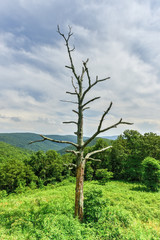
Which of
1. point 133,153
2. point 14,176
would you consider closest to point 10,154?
point 14,176

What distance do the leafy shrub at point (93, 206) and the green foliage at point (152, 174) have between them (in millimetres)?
14705

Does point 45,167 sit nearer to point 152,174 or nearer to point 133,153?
point 133,153

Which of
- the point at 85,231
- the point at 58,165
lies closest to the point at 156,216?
the point at 85,231

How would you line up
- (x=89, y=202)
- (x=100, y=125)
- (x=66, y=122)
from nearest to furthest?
(x=100, y=125), (x=89, y=202), (x=66, y=122)

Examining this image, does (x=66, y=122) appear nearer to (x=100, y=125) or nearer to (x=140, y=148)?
(x=100, y=125)

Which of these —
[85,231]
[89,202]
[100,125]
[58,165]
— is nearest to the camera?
[85,231]

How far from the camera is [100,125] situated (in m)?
6.16

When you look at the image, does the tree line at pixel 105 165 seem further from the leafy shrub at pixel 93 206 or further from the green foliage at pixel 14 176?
the leafy shrub at pixel 93 206

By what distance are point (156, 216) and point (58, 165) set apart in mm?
30503

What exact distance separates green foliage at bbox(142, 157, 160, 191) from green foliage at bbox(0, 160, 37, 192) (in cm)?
2605

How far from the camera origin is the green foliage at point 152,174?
18031 millimetres

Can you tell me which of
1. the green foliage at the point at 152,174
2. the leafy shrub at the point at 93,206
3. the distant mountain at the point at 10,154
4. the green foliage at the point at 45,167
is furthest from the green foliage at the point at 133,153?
the distant mountain at the point at 10,154

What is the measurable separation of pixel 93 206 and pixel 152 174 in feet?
50.4

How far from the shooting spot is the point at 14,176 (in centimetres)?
3006
